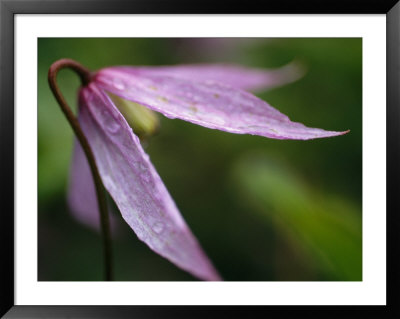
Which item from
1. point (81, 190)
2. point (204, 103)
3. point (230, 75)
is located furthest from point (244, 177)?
point (204, 103)

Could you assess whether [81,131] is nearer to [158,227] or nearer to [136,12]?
[158,227]

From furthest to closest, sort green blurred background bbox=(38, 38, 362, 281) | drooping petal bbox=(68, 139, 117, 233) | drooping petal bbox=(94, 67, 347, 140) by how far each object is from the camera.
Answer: green blurred background bbox=(38, 38, 362, 281)
drooping petal bbox=(68, 139, 117, 233)
drooping petal bbox=(94, 67, 347, 140)

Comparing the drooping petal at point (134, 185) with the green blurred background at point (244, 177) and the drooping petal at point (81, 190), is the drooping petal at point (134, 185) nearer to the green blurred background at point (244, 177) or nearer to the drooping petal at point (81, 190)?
the drooping petal at point (81, 190)

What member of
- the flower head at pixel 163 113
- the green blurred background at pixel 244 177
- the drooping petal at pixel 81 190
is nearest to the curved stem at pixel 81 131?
the flower head at pixel 163 113

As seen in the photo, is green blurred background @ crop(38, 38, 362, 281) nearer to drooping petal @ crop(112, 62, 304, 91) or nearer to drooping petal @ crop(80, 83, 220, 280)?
drooping petal @ crop(112, 62, 304, 91)

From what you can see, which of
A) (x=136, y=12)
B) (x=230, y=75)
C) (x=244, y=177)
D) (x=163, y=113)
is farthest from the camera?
(x=244, y=177)

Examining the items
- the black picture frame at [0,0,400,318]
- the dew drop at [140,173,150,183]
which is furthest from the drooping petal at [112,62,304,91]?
the dew drop at [140,173,150,183]

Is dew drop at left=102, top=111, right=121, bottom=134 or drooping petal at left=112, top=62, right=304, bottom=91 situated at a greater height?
drooping petal at left=112, top=62, right=304, bottom=91
